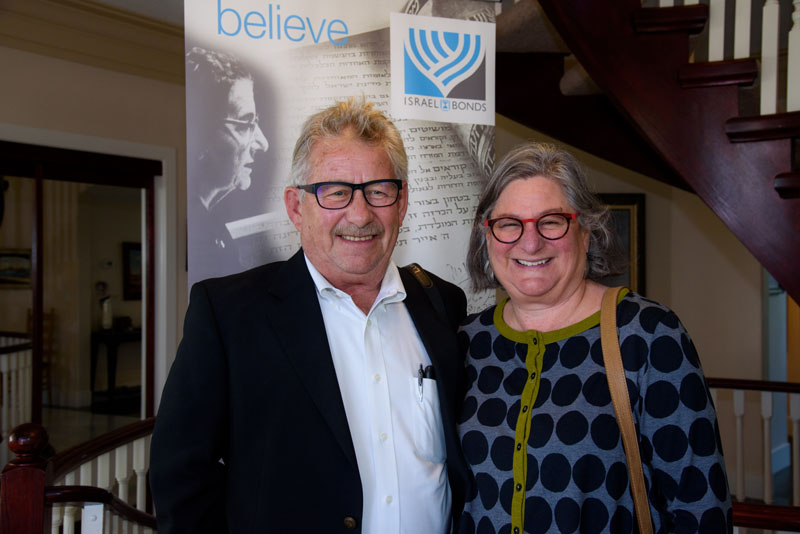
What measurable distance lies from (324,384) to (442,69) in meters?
1.55

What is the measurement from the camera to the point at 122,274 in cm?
496

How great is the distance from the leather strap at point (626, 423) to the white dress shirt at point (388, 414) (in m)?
0.44

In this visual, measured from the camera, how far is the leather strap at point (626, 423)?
1347 millimetres

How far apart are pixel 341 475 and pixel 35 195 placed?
12.7 feet

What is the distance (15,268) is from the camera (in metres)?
4.41

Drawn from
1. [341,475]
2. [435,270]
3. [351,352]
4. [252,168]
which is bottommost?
[341,475]

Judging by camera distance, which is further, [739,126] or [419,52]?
[419,52]

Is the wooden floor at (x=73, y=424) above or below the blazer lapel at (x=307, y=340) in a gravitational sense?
below

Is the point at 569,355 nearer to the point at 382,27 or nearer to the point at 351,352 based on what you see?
the point at 351,352

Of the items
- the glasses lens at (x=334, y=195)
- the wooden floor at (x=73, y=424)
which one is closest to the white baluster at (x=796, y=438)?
the glasses lens at (x=334, y=195)

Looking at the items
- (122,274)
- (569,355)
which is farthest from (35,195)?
(569,355)

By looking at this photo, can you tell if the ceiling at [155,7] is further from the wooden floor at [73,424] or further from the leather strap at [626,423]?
the leather strap at [626,423]

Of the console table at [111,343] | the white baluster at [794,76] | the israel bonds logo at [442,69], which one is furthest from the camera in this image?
the console table at [111,343]

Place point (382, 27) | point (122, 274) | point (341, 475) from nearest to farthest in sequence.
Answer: point (341, 475)
point (382, 27)
point (122, 274)
